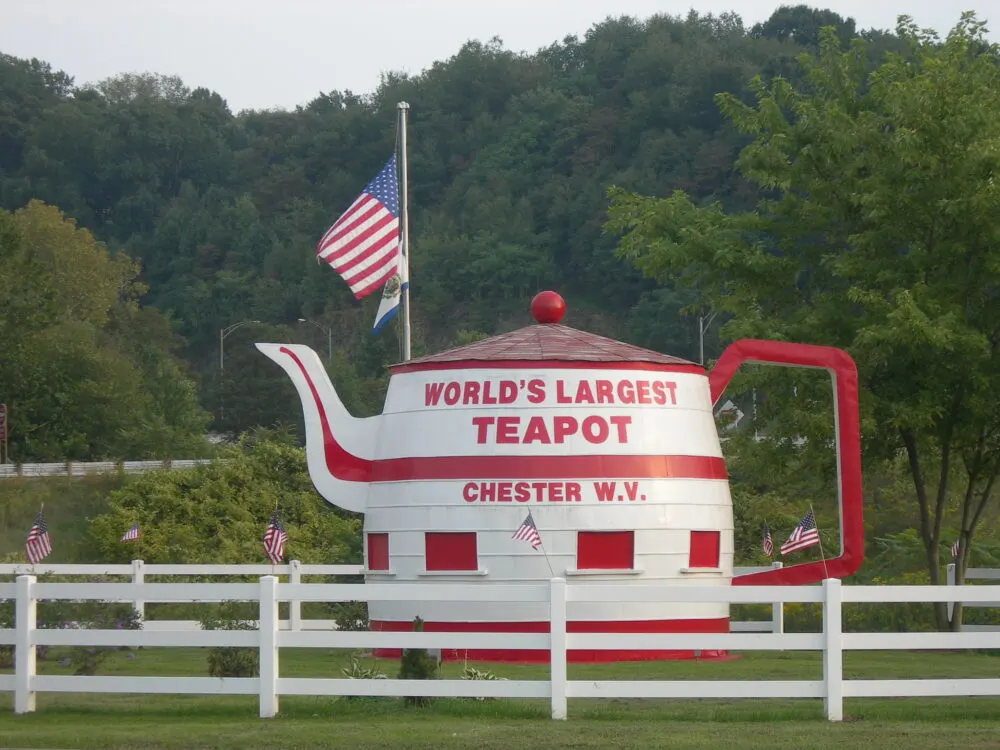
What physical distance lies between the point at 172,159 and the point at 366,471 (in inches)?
5038

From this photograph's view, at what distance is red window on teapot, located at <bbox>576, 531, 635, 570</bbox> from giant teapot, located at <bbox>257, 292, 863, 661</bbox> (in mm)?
11

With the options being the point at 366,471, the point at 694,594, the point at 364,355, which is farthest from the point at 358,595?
the point at 364,355

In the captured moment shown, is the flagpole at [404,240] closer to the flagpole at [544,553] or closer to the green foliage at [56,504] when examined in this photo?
the flagpole at [544,553]

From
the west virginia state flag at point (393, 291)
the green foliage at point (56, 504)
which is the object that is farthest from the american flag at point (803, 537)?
the green foliage at point (56, 504)

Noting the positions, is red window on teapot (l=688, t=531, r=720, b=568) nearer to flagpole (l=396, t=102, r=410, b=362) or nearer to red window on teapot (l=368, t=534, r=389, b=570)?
red window on teapot (l=368, t=534, r=389, b=570)

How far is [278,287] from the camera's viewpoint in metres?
117

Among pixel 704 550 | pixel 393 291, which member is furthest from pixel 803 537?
pixel 393 291

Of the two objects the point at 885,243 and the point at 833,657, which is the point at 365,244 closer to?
the point at 885,243

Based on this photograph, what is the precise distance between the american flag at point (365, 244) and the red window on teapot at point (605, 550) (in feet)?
20.6

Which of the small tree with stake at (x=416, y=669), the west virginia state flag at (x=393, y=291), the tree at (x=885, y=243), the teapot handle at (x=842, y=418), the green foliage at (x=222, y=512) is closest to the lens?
the small tree with stake at (x=416, y=669)

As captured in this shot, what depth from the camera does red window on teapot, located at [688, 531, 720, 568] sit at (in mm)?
19656

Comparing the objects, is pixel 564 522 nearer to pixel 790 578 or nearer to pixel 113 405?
pixel 790 578

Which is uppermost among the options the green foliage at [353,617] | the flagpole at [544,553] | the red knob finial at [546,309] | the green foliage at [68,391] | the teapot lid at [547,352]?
the green foliage at [68,391]

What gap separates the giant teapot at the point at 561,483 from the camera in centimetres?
1898
